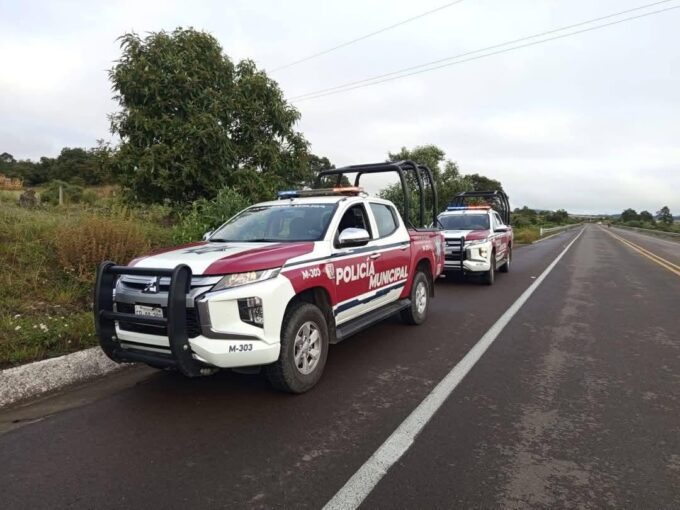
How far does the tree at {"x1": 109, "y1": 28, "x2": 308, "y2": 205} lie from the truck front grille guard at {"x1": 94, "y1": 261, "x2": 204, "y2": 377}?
638 centimetres

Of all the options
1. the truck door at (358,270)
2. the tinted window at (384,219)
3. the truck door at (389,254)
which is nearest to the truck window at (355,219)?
the truck door at (358,270)

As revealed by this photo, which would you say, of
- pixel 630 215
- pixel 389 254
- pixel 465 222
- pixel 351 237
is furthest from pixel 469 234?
pixel 630 215

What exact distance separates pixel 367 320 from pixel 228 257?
1988 millimetres

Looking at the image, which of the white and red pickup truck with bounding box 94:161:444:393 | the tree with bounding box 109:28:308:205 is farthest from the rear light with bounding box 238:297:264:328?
the tree with bounding box 109:28:308:205

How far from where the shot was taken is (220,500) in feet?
8.71

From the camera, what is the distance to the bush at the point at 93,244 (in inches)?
259

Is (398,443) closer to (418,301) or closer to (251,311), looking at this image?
(251,311)

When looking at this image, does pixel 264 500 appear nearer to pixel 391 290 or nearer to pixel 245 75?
pixel 391 290

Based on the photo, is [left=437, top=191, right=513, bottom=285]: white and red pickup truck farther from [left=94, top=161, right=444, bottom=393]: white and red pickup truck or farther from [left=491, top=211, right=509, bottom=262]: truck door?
[left=94, top=161, right=444, bottom=393]: white and red pickup truck

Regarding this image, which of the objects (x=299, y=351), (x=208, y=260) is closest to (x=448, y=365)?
(x=299, y=351)

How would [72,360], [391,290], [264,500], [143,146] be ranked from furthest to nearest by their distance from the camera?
[143,146], [391,290], [72,360], [264,500]

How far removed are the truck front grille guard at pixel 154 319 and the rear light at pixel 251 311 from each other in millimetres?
423

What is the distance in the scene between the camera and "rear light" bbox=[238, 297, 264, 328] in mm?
3604

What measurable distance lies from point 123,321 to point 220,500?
180cm
